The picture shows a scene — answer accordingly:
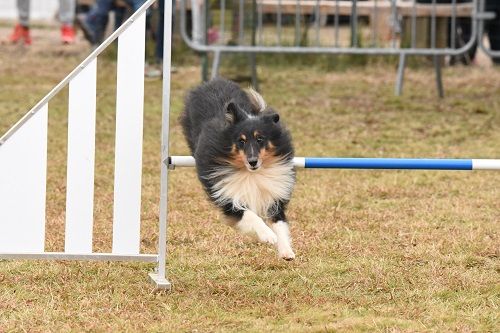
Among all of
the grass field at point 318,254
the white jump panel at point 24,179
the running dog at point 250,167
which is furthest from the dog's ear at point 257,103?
the white jump panel at point 24,179

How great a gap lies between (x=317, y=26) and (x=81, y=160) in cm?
692

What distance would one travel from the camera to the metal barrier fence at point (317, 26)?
1156 centimetres

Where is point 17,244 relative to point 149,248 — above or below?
above

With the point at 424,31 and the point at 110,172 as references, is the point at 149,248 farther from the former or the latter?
the point at 424,31

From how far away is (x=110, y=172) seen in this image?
27.0 ft

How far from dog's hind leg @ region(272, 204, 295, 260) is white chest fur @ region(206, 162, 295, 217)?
3.1 inches

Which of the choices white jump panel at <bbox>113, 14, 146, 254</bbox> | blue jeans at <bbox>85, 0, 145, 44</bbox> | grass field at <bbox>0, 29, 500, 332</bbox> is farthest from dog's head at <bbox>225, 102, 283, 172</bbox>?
blue jeans at <bbox>85, 0, 145, 44</bbox>

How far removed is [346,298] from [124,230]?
1025 millimetres

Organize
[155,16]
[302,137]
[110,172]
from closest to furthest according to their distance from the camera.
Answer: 1. [110,172]
2. [302,137]
3. [155,16]

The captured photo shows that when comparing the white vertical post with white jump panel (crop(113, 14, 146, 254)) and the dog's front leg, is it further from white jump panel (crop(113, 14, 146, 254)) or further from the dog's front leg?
the dog's front leg

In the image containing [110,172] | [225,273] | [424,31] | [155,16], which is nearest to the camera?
[225,273]

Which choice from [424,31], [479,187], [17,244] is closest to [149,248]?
[17,244]

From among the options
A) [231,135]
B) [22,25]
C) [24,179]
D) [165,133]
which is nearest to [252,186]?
[231,135]

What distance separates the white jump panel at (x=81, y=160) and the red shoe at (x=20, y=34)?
11505 millimetres
